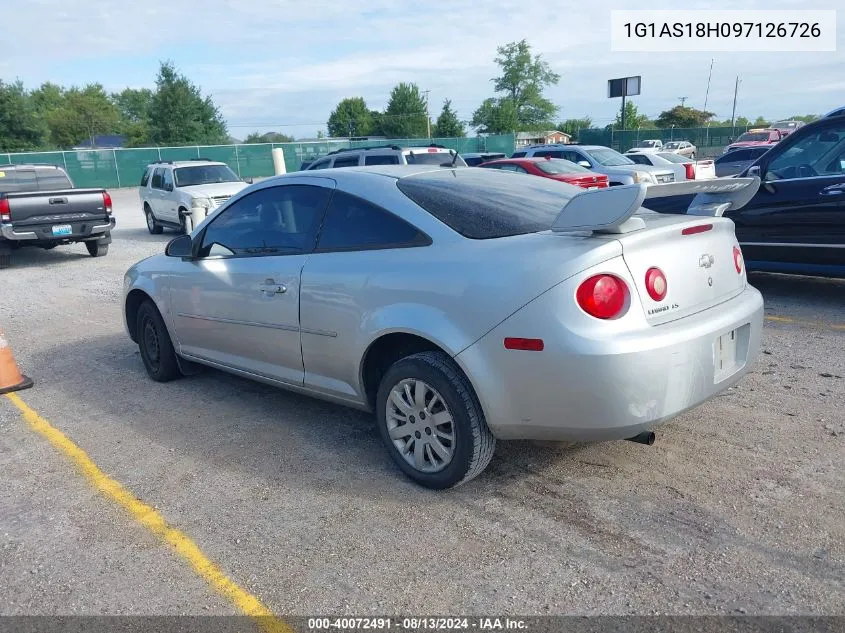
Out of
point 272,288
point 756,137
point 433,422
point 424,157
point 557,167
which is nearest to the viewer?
point 433,422

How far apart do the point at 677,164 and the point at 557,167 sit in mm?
6624

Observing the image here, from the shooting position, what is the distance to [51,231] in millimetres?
12891

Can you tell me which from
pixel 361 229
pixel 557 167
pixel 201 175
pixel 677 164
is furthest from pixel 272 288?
pixel 677 164

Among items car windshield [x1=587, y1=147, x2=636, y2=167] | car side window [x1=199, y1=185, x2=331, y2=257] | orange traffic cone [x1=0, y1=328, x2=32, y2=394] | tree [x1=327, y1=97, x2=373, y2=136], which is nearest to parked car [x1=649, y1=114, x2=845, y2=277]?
car side window [x1=199, y1=185, x2=331, y2=257]

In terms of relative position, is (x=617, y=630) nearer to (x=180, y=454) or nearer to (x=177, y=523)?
(x=177, y=523)

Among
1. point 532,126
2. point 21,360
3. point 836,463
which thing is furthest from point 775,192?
point 532,126

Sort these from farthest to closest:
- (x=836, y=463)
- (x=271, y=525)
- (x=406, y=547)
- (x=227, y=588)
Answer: (x=836, y=463), (x=271, y=525), (x=406, y=547), (x=227, y=588)

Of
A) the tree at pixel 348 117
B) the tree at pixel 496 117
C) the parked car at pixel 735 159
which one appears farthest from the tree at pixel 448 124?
the parked car at pixel 735 159

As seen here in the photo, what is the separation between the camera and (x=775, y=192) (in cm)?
713

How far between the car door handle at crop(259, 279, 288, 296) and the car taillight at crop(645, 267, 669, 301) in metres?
2.07

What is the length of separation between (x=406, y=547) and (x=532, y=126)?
88.9m

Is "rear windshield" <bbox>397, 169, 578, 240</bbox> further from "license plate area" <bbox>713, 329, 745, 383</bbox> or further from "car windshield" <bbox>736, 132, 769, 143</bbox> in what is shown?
"car windshield" <bbox>736, 132, 769, 143</bbox>

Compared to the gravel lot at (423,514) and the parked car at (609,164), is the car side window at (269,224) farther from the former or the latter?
the parked car at (609,164)

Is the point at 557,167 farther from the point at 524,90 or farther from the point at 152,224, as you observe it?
the point at 524,90
